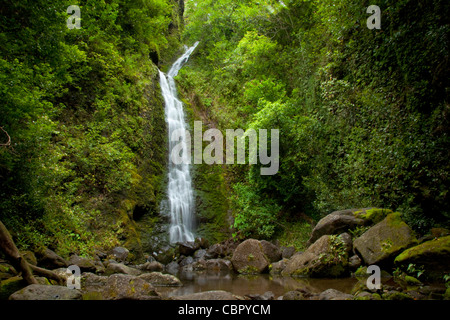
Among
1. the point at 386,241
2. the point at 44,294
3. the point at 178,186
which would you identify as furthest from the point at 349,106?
the point at 44,294

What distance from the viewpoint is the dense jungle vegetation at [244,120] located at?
7039mm

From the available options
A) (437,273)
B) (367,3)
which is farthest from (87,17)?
(437,273)

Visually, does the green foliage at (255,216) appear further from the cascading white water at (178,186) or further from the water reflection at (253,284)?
the water reflection at (253,284)

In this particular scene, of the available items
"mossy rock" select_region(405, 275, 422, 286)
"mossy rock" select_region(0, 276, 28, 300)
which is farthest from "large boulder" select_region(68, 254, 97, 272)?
"mossy rock" select_region(405, 275, 422, 286)

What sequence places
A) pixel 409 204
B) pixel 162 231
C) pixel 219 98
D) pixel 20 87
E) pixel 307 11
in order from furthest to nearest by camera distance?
pixel 219 98
pixel 307 11
pixel 162 231
pixel 409 204
pixel 20 87

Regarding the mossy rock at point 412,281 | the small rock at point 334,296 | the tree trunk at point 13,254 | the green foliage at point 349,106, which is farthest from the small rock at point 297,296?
the tree trunk at point 13,254

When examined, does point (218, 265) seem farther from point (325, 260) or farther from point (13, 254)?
point (13, 254)

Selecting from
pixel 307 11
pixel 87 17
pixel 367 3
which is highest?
pixel 307 11

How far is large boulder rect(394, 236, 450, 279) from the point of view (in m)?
5.65
